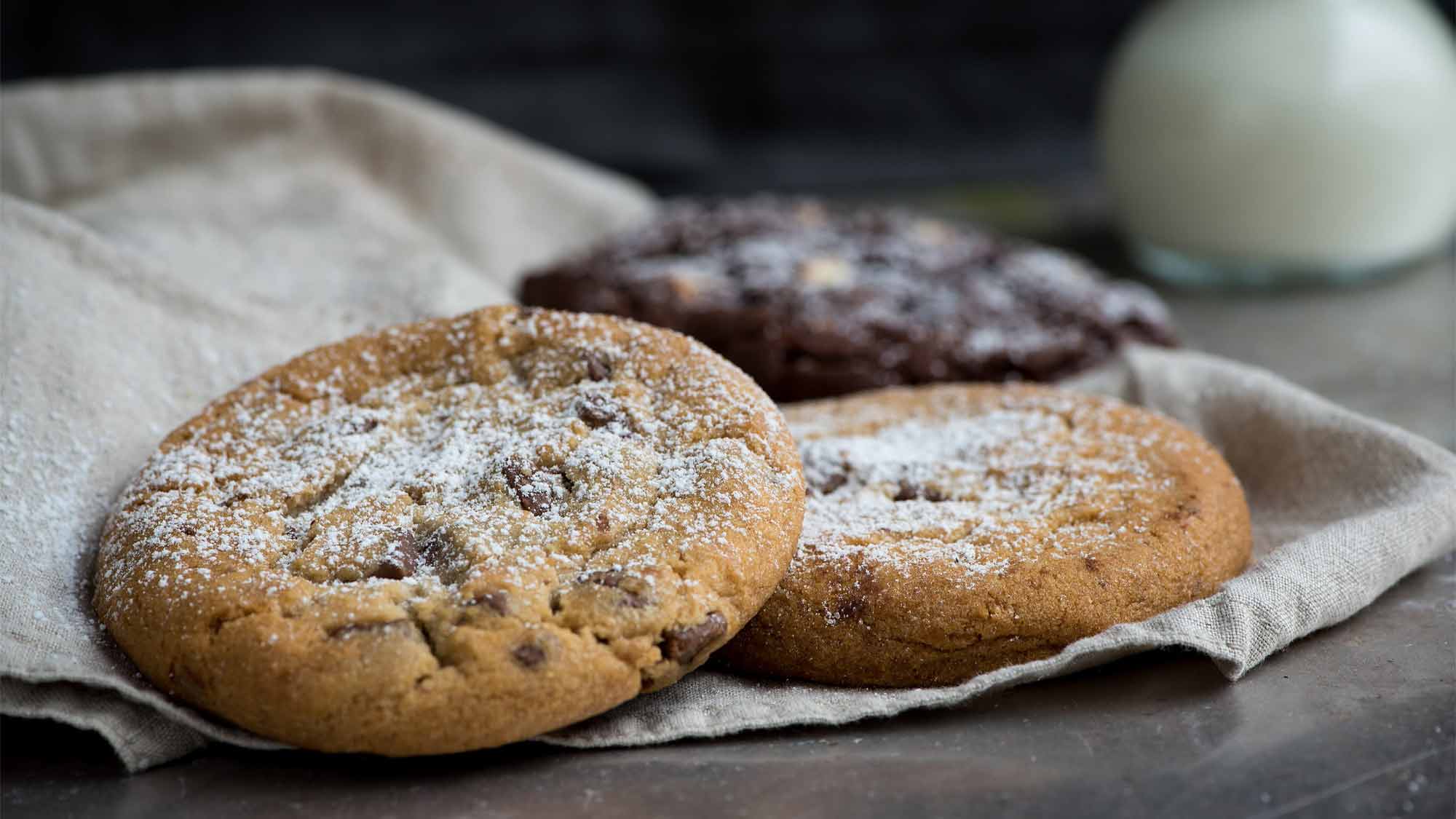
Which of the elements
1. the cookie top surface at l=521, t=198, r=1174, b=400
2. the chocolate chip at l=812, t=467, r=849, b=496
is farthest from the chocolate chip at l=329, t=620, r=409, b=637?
the cookie top surface at l=521, t=198, r=1174, b=400

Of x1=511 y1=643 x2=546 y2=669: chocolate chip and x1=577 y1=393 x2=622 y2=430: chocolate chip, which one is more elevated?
x1=577 y1=393 x2=622 y2=430: chocolate chip

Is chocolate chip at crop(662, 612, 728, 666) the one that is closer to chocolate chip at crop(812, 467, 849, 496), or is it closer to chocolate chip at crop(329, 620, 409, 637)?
chocolate chip at crop(329, 620, 409, 637)

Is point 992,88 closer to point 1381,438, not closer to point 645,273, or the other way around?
point 645,273

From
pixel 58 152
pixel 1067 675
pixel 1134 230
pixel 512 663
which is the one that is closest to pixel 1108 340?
pixel 1134 230

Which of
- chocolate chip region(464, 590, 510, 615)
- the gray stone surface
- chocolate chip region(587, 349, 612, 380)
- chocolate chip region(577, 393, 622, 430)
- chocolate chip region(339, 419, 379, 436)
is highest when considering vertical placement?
chocolate chip region(587, 349, 612, 380)

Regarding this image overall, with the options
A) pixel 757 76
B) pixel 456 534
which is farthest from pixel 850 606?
pixel 757 76

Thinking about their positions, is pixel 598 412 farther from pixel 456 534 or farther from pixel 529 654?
pixel 529 654
